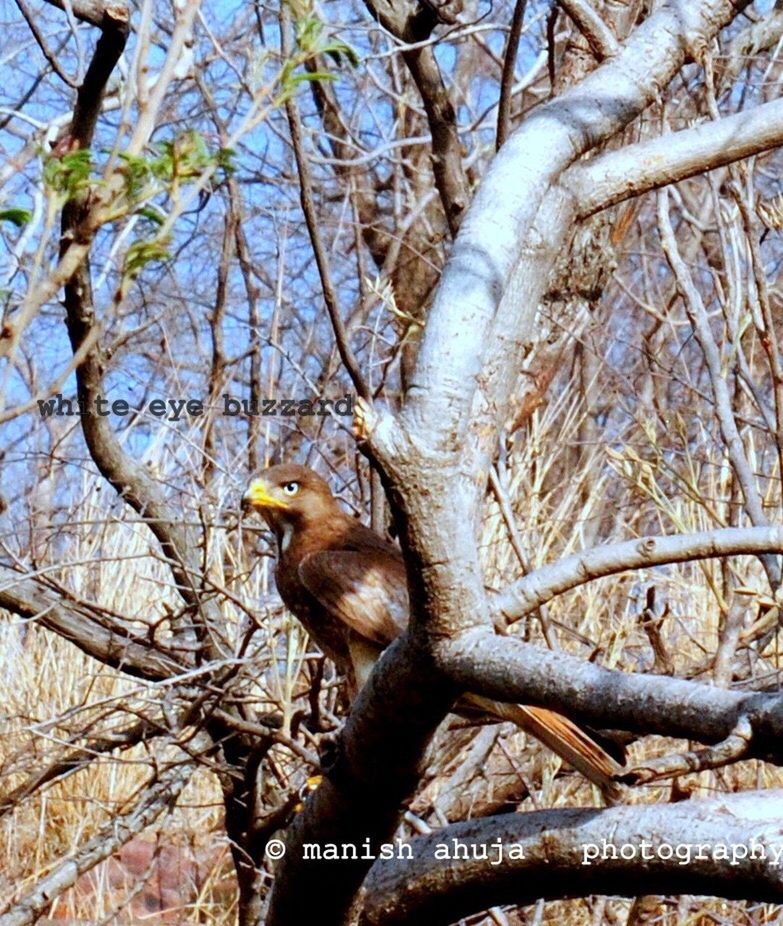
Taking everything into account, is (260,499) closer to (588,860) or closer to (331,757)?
(331,757)

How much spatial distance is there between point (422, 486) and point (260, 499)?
2648mm

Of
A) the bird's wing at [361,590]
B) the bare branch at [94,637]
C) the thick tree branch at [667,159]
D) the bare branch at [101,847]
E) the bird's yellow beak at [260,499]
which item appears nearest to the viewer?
the thick tree branch at [667,159]

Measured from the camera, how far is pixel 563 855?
105 inches

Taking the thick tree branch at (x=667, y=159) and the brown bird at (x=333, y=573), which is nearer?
the thick tree branch at (x=667, y=159)

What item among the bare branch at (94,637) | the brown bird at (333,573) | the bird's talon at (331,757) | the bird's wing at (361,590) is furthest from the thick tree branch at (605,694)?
the bare branch at (94,637)

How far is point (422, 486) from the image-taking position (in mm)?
2311

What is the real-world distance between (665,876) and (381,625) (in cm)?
193

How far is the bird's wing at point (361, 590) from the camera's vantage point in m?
4.37

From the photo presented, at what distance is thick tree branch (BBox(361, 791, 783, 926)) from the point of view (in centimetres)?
236

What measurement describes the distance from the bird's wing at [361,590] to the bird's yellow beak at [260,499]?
30 centimetres

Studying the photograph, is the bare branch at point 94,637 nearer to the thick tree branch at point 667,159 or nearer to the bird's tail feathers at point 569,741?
the bird's tail feathers at point 569,741

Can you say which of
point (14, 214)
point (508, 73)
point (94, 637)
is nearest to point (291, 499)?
point (94, 637)

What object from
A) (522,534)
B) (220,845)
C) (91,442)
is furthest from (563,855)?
(220,845)

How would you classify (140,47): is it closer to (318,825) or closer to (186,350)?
(318,825)
